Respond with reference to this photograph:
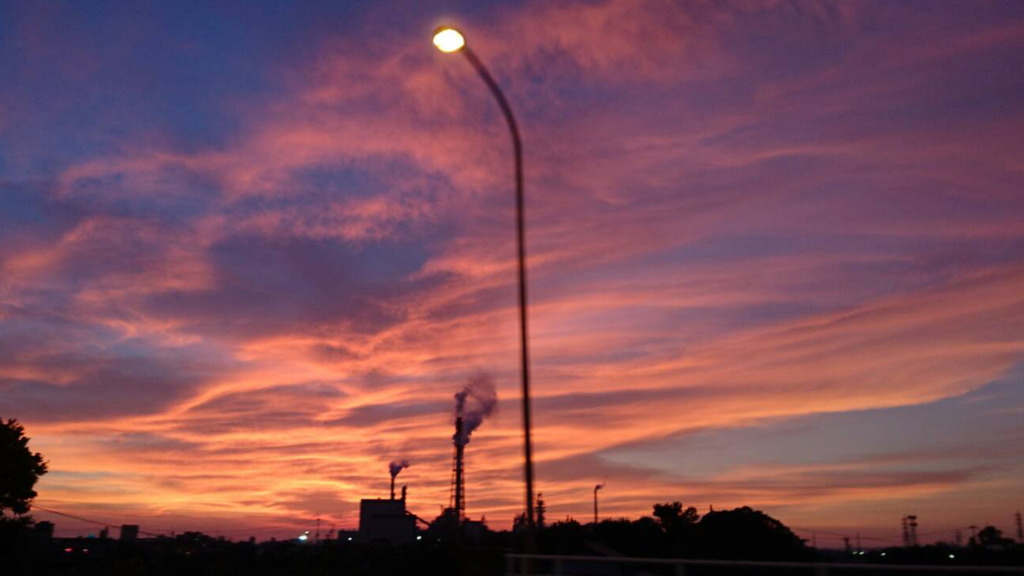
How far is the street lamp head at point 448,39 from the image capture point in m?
13.9

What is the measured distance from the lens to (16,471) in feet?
184

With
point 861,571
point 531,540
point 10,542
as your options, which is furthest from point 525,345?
point 10,542

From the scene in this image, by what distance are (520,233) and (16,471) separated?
5146cm

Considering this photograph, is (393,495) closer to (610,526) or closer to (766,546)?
(610,526)

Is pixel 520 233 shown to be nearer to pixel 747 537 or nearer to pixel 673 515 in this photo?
pixel 747 537

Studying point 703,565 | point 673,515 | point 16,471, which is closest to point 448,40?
point 703,565

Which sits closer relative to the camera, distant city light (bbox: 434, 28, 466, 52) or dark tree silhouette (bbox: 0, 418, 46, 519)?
distant city light (bbox: 434, 28, 466, 52)

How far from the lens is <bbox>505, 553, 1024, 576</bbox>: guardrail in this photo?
9.09m

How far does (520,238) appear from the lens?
56.6ft

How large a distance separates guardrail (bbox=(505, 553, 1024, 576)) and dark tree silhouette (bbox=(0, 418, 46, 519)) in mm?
50135

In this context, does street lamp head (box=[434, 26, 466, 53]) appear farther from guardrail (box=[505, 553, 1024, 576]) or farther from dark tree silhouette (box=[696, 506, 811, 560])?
dark tree silhouette (box=[696, 506, 811, 560])

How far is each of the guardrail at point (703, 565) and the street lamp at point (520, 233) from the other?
1.92ft

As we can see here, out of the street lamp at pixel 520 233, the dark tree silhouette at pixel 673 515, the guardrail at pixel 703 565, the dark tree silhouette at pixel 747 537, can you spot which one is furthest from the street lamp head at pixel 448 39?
the dark tree silhouette at pixel 673 515

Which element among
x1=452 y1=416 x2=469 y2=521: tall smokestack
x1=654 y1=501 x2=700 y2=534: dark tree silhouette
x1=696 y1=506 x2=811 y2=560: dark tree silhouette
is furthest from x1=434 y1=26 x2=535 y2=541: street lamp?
x1=654 y1=501 x2=700 y2=534: dark tree silhouette
